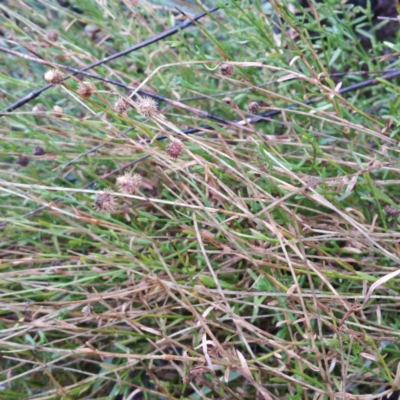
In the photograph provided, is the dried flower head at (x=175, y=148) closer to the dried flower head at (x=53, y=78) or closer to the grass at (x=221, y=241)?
the grass at (x=221, y=241)

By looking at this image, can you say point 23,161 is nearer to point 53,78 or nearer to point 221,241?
point 53,78

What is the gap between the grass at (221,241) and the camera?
1.09 metres

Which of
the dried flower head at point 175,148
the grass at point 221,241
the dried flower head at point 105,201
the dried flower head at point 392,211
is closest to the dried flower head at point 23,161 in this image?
the grass at point 221,241

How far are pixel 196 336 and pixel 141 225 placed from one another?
1.17 feet

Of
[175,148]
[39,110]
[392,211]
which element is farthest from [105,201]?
[392,211]

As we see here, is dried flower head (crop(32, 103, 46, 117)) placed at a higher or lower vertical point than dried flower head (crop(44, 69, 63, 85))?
lower

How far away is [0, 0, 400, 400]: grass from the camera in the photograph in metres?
1.09

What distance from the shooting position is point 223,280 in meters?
1.36

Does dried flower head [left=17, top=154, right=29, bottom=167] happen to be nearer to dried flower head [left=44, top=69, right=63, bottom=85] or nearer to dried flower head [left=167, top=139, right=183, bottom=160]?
dried flower head [left=44, top=69, right=63, bottom=85]

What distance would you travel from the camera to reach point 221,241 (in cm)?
124

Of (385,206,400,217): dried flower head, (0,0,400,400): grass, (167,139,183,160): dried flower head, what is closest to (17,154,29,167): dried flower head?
(0,0,400,400): grass

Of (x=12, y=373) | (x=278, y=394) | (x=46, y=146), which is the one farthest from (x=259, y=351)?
(x=46, y=146)

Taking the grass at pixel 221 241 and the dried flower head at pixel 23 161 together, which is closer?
the grass at pixel 221 241

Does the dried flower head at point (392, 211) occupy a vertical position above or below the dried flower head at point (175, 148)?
below
